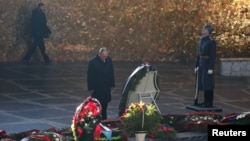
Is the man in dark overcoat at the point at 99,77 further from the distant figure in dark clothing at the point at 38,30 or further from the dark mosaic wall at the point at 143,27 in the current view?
the dark mosaic wall at the point at 143,27

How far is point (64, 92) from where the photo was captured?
16.1 metres

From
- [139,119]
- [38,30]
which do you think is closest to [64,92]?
[38,30]

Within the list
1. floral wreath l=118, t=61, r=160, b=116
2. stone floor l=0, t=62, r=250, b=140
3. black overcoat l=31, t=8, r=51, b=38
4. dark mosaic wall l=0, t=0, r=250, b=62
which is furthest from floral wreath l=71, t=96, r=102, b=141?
dark mosaic wall l=0, t=0, r=250, b=62

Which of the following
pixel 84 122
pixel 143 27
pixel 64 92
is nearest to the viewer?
pixel 84 122

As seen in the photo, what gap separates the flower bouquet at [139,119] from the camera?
32.6 feet

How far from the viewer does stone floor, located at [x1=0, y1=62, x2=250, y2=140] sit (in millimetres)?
13031

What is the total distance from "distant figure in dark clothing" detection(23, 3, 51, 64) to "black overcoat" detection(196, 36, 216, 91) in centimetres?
837

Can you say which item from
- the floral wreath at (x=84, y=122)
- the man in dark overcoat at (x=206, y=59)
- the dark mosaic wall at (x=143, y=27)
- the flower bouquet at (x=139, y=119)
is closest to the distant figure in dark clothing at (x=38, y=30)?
the dark mosaic wall at (x=143, y=27)

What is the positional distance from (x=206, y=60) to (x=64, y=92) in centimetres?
403

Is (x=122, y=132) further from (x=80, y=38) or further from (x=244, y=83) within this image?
(x=80, y=38)

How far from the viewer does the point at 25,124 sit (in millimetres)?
12234

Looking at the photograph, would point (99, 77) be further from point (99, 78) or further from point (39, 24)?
point (39, 24)

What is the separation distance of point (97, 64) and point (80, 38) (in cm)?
1137

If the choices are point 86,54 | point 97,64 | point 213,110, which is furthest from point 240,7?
Answer: point 97,64
